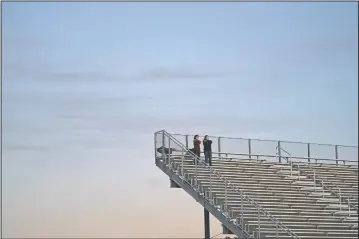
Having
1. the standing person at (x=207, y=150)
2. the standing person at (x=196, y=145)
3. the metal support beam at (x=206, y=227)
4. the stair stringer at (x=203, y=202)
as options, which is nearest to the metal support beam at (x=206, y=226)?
the metal support beam at (x=206, y=227)

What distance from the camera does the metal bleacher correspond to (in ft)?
90.9

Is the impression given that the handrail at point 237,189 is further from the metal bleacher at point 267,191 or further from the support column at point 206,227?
Answer: the support column at point 206,227

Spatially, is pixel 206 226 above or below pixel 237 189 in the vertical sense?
below

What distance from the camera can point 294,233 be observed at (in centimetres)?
2684

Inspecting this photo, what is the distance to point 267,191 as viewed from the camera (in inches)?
1220

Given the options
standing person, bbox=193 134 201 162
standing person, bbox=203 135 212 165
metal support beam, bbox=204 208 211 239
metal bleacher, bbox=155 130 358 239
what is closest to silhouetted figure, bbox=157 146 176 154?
metal bleacher, bbox=155 130 358 239

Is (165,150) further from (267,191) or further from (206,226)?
(267,191)

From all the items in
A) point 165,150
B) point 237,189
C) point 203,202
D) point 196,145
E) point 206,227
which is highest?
point 196,145

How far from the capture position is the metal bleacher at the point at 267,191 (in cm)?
2770

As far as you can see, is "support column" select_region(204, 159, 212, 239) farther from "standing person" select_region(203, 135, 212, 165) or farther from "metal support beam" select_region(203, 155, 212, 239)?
"standing person" select_region(203, 135, 212, 165)

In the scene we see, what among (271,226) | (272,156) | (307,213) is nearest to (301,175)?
(272,156)

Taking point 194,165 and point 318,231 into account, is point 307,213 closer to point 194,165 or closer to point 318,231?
point 318,231

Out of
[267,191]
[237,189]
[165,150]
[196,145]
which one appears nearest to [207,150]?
[196,145]

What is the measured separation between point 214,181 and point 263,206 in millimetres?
2204
